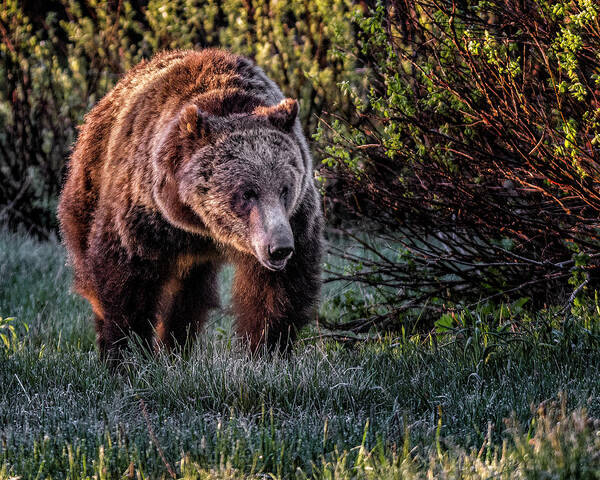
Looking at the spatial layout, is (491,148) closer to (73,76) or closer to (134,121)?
(134,121)

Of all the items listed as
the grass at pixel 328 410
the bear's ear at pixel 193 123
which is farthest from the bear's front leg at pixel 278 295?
the bear's ear at pixel 193 123

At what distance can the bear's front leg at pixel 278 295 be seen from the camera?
14.3 feet

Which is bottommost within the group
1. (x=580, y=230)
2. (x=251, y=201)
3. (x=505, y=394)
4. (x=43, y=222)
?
(x=43, y=222)

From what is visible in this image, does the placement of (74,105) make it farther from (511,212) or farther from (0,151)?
(511,212)

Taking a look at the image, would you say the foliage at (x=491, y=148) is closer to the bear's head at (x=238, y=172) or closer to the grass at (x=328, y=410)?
→ the grass at (x=328, y=410)

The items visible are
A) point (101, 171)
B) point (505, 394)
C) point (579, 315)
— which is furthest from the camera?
point (101, 171)

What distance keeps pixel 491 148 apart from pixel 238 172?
1.63 metres

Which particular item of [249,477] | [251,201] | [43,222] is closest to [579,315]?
[251,201]

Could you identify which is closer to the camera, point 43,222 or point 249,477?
point 249,477

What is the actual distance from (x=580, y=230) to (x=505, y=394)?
1.35 m

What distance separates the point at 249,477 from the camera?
2.71 m

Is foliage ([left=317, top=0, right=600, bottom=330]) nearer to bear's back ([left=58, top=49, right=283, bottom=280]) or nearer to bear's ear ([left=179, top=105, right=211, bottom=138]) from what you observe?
bear's back ([left=58, top=49, right=283, bottom=280])

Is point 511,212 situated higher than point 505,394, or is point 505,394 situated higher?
point 511,212

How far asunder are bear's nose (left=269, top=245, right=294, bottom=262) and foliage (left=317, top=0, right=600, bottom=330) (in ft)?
3.46
